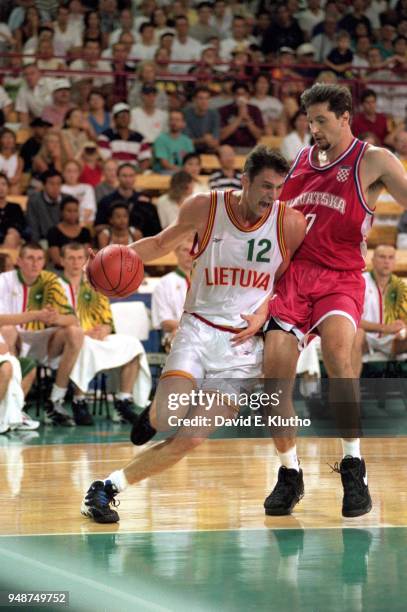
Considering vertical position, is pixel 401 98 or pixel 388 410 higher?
pixel 401 98

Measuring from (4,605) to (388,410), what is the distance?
19.8 ft

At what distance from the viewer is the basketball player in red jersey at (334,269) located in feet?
17.6

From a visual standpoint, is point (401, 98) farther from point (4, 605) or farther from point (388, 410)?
point (4, 605)

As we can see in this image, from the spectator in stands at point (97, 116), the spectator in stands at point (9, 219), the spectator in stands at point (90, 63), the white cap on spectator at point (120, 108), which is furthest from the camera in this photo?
the spectator in stands at point (90, 63)

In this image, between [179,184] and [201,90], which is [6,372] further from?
[201,90]

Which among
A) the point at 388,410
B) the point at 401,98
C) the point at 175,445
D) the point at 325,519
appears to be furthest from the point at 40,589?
the point at 401,98

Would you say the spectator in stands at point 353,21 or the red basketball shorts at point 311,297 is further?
the spectator in stands at point 353,21

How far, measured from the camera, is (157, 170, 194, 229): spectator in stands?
11.2m

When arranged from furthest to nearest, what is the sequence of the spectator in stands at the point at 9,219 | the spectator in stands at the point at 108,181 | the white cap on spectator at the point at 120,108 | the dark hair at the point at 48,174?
the white cap on spectator at the point at 120,108
the spectator in stands at the point at 108,181
the dark hair at the point at 48,174
the spectator in stands at the point at 9,219

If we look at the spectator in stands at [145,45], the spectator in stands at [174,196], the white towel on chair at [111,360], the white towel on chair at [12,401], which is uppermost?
the spectator in stands at [145,45]

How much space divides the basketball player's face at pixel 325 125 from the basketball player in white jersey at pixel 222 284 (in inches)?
14.9

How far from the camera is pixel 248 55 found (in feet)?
48.0

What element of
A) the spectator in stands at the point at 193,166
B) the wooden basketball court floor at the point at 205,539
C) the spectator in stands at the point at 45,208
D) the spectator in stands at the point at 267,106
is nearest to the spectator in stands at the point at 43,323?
the wooden basketball court floor at the point at 205,539

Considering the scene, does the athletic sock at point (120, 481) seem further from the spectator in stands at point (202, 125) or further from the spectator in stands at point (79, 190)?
the spectator in stands at point (202, 125)
